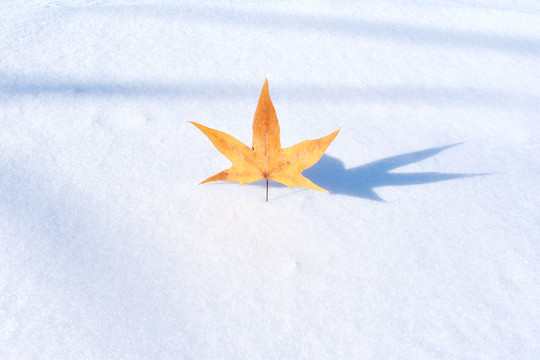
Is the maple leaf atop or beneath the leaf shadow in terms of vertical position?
atop

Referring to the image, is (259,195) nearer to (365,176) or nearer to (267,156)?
(267,156)

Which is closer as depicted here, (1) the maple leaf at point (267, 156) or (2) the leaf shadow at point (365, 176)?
(1) the maple leaf at point (267, 156)

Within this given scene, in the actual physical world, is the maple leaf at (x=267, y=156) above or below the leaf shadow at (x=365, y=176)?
above

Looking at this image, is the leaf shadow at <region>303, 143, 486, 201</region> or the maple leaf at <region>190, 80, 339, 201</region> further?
the leaf shadow at <region>303, 143, 486, 201</region>

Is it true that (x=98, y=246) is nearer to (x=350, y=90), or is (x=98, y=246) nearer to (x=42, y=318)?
(x=42, y=318)

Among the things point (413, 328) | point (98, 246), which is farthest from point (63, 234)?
point (413, 328)
